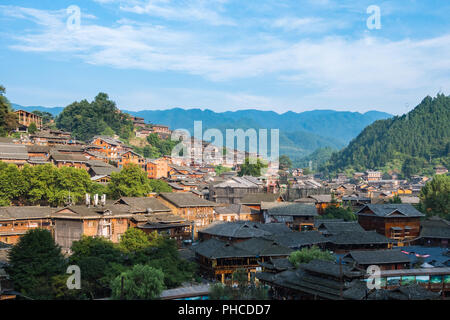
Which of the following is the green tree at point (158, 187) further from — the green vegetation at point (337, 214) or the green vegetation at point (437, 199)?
the green vegetation at point (437, 199)

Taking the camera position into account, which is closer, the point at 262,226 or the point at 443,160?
the point at 262,226

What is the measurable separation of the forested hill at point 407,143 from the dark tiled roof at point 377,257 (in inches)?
4078

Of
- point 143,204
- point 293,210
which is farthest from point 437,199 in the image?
point 143,204

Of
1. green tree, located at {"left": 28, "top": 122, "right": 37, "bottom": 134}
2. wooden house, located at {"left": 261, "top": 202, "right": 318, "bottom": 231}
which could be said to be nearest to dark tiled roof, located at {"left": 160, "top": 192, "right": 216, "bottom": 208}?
wooden house, located at {"left": 261, "top": 202, "right": 318, "bottom": 231}

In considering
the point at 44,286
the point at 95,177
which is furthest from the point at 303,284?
the point at 95,177

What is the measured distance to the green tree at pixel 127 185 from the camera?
4716cm

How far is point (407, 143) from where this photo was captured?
489ft

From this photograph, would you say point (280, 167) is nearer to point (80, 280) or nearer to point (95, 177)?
point (95, 177)

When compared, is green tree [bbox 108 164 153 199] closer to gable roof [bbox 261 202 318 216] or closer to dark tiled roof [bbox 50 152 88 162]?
dark tiled roof [bbox 50 152 88 162]

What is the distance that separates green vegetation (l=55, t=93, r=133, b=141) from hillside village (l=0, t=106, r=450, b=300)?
59.8ft

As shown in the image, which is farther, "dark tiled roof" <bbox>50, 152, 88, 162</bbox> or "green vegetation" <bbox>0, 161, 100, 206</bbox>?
"dark tiled roof" <bbox>50, 152, 88, 162</bbox>

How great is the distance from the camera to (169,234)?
3912 centimetres

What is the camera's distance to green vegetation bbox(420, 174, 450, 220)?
59.1 metres
